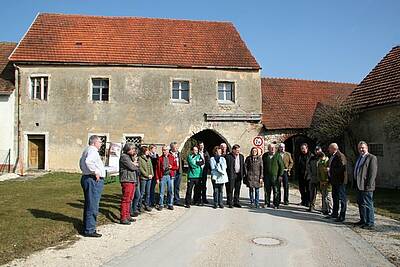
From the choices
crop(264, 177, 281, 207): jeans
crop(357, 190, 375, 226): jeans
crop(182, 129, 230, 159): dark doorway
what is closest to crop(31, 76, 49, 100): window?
crop(182, 129, 230, 159): dark doorway

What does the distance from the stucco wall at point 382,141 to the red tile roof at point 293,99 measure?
352 centimetres

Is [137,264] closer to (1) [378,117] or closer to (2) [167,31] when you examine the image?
(1) [378,117]

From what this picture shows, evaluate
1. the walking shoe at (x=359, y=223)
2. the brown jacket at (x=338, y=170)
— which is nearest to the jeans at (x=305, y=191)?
the brown jacket at (x=338, y=170)

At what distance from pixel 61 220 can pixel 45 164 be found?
1394 centimetres

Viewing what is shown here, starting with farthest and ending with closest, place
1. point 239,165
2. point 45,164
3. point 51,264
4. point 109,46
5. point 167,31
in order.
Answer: point 167,31, point 109,46, point 45,164, point 239,165, point 51,264

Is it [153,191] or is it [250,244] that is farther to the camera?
[153,191]

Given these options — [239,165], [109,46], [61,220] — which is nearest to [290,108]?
[109,46]

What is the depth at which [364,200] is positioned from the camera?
8.66 metres

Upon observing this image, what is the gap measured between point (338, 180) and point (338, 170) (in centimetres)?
24

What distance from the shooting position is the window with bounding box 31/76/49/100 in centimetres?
2161

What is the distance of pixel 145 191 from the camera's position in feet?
34.4

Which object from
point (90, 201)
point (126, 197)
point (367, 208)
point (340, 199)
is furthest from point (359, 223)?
point (90, 201)

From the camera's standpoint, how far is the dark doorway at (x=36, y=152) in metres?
21.6

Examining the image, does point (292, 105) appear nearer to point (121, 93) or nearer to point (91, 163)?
point (121, 93)
